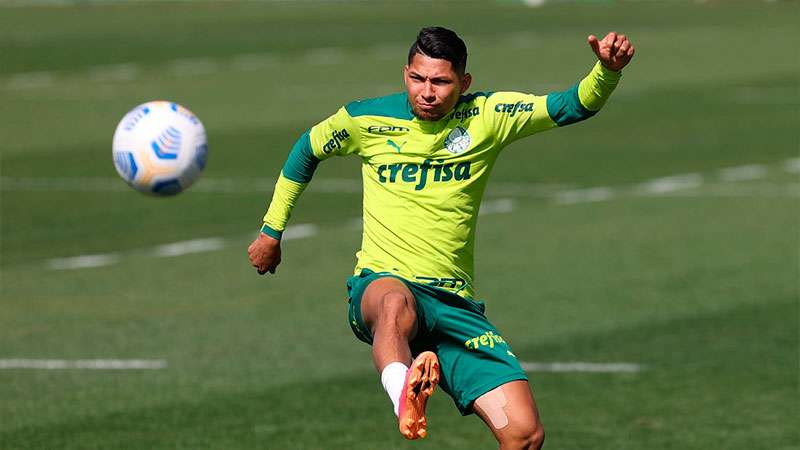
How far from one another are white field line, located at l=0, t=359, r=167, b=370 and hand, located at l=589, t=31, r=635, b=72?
4.63m

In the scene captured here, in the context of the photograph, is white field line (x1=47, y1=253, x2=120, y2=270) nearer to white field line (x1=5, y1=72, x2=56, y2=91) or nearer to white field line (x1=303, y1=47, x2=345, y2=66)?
white field line (x1=5, y1=72, x2=56, y2=91)

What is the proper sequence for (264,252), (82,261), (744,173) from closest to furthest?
(264,252)
(82,261)
(744,173)

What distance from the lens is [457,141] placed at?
8250 millimetres

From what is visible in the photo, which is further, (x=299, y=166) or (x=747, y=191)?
(x=747, y=191)

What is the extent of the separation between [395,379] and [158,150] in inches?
147

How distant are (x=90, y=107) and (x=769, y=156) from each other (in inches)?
426

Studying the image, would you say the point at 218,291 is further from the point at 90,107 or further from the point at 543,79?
the point at 543,79

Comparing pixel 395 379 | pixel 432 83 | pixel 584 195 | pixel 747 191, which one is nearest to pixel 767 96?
pixel 747 191

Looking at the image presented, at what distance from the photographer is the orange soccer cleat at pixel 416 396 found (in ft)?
23.0

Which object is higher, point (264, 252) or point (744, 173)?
point (264, 252)

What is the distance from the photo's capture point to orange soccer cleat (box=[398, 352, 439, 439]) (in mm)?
7000

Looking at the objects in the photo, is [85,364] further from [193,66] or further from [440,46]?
[193,66]

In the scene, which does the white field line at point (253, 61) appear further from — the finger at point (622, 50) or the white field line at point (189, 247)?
the finger at point (622, 50)

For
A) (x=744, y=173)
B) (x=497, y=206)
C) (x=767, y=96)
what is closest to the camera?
(x=497, y=206)
